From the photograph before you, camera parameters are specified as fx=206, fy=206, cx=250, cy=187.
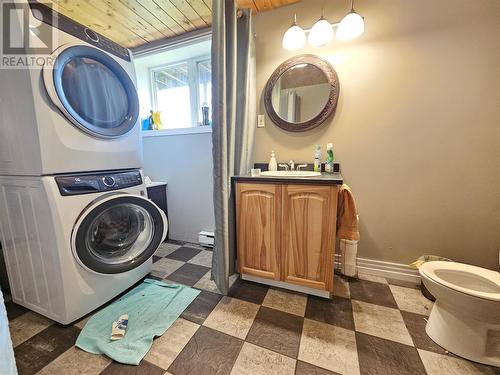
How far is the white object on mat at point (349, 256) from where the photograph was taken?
1512 millimetres

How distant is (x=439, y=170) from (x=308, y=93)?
111cm

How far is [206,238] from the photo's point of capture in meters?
2.24

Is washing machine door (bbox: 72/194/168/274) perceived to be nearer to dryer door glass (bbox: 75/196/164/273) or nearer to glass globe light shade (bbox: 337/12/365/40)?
dryer door glass (bbox: 75/196/164/273)

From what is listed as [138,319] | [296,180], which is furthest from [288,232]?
[138,319]

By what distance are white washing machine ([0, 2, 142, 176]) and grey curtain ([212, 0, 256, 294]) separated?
62cm

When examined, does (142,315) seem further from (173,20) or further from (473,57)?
(473,57)

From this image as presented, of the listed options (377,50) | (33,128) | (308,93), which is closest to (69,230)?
(33,128)

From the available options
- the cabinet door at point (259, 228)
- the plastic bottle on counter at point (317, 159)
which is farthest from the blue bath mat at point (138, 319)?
the plastic bottle on counter at point (317, 159)

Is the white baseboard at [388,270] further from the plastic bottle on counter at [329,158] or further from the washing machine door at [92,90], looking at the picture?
the washing machine door at [92,90]

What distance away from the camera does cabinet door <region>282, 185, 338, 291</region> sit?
1261mm

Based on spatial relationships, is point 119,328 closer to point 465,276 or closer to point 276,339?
point 276,339

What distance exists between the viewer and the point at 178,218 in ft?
7.88

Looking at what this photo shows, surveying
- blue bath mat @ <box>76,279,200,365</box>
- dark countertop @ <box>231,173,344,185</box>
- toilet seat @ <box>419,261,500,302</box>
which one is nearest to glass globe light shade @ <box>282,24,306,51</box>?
dark countertop @ <box>231,173,344,185</box>

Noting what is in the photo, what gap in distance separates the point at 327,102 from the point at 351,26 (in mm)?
493
